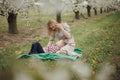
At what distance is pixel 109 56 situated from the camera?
1148 cm

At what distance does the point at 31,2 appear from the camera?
28.2 m

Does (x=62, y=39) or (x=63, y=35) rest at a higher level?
(x=63, y=35)

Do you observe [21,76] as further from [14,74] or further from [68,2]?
[68,2]

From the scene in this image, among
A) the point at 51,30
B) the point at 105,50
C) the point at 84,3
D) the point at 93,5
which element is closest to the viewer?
the point at 51,30

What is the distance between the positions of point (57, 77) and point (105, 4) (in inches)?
2186

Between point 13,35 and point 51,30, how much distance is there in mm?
14831

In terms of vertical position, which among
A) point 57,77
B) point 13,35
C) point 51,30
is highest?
point 57,77

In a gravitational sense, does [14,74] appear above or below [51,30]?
above

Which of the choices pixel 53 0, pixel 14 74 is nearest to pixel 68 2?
pixel 53 0

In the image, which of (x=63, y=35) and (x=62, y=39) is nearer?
(x=63, y=35)

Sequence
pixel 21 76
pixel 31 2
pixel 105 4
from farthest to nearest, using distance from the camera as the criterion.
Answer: pixel 105 4 < pixel 31 2 < pixel 21 76

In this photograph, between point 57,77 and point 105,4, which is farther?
point 105,4

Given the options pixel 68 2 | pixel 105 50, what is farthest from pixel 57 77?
pixel 68 2

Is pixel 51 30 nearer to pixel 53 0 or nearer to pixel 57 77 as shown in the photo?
pixel 57 77
